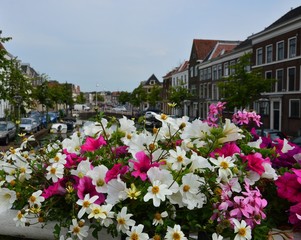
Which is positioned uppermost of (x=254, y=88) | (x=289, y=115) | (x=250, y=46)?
(x=250, y=46)

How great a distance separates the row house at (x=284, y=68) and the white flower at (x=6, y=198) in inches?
1074

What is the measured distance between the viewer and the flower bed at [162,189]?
1530 mm

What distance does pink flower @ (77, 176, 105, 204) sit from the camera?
1604 mm

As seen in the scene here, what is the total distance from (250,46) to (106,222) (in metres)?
37.1

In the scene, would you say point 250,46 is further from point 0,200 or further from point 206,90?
point 0,200

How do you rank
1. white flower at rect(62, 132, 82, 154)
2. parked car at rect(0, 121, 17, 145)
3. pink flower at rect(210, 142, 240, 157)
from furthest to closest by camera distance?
parked car at rect(0, 121, 17, 145) < white flower at rect(62, 132, 82, 154) < pink flower at rect(210, 142, 240, 157)

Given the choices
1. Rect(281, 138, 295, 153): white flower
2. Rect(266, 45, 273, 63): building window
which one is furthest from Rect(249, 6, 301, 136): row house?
Rect(281, 138, 295, 153): white flower

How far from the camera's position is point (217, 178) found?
1620 millimetres

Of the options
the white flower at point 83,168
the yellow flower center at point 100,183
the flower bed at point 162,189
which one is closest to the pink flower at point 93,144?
the flower bed at point 162,189

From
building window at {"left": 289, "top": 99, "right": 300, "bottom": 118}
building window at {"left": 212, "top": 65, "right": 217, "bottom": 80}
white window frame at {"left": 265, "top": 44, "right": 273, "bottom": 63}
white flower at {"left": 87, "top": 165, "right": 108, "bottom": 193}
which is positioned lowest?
building window at {"left": 289, "top": 99, "right": 300, "bottom": 118}

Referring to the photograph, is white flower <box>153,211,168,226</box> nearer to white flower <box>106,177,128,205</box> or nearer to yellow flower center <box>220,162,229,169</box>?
white flower <box>106,177,128,205</box>

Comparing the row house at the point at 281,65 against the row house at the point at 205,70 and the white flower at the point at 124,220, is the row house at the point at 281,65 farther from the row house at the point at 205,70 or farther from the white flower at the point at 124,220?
the white flower at the point at 124,220

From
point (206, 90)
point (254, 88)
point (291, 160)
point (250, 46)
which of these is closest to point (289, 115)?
point (254, 88)

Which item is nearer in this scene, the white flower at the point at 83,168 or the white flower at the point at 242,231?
the white flower at the point at 242,231
